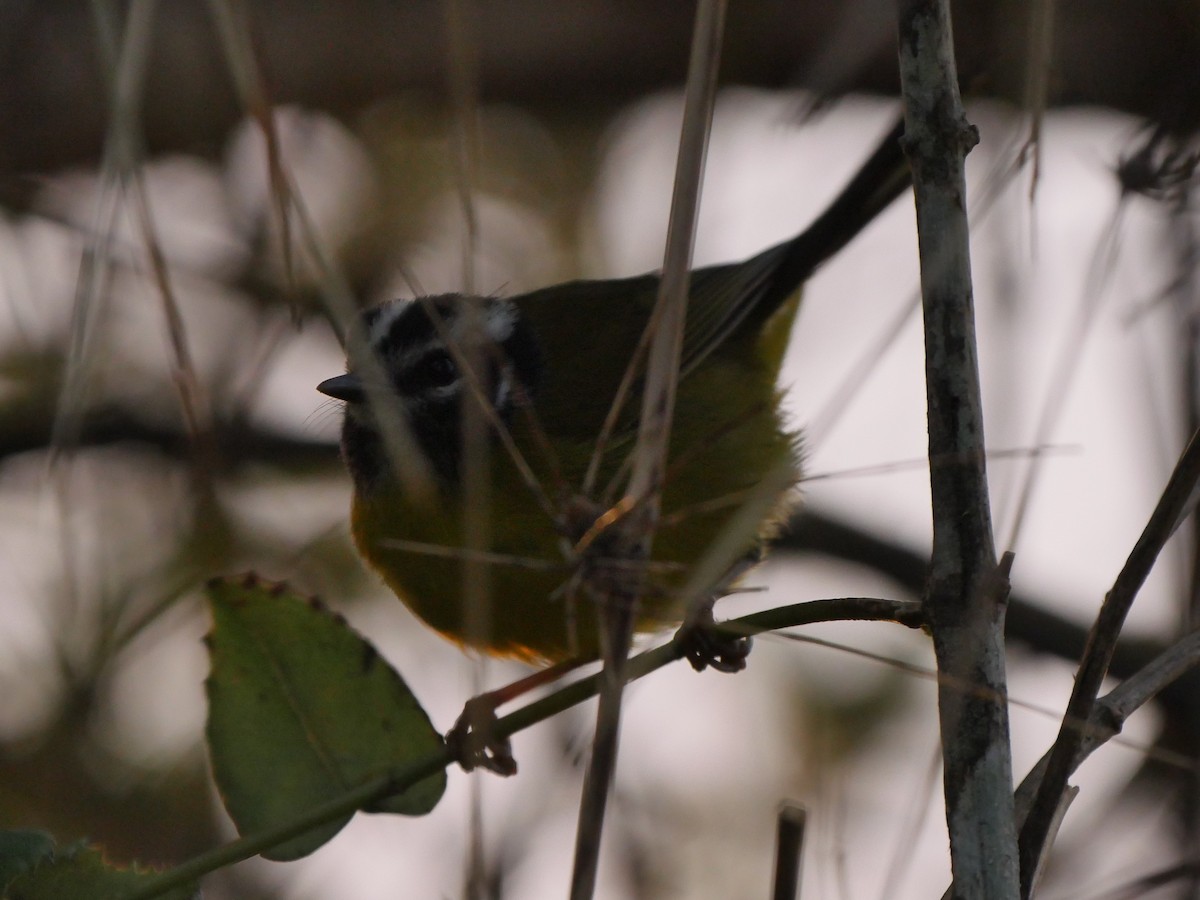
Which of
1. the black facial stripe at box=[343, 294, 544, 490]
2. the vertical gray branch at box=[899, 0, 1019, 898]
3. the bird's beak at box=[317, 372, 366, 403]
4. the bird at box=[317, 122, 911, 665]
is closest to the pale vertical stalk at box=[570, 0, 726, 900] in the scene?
the vertical gray branch at box=[899, 0, 1019, 898]

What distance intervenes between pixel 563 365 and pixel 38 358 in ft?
5.30

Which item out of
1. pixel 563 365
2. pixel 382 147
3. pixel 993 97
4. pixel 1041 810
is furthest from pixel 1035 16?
pixel 382 147

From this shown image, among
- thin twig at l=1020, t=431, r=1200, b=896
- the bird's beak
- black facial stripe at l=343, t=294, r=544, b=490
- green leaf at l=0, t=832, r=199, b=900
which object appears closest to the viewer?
thin twig at l=1020, t=431, r=1200, b=896

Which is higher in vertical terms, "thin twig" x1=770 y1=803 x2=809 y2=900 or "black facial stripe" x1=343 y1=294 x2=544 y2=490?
"black facial stripe" x1=343 y1=294 x2=544 y2=490

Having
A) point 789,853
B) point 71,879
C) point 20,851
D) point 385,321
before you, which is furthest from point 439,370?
point 789,853

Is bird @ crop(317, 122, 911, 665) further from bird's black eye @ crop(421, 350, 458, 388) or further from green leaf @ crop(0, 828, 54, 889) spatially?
green leaf @ crop(0, 828, 54, 889)

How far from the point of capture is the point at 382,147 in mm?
5797

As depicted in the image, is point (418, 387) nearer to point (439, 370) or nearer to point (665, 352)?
point (439, 370)

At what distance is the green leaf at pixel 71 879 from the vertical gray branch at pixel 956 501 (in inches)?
36.0

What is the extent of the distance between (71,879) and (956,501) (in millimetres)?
1137

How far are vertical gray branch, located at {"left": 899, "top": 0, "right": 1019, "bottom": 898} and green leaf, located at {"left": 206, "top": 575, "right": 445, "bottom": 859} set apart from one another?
71 cm

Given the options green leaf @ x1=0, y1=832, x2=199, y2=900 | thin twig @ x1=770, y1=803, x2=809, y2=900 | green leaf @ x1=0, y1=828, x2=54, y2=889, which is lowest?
green leaf @ x1=0, y1=828, x2=54, y2=889

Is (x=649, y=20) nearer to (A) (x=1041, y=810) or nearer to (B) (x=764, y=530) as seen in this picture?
(B) (x=764, y=530)

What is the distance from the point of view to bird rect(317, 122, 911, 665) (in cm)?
323
